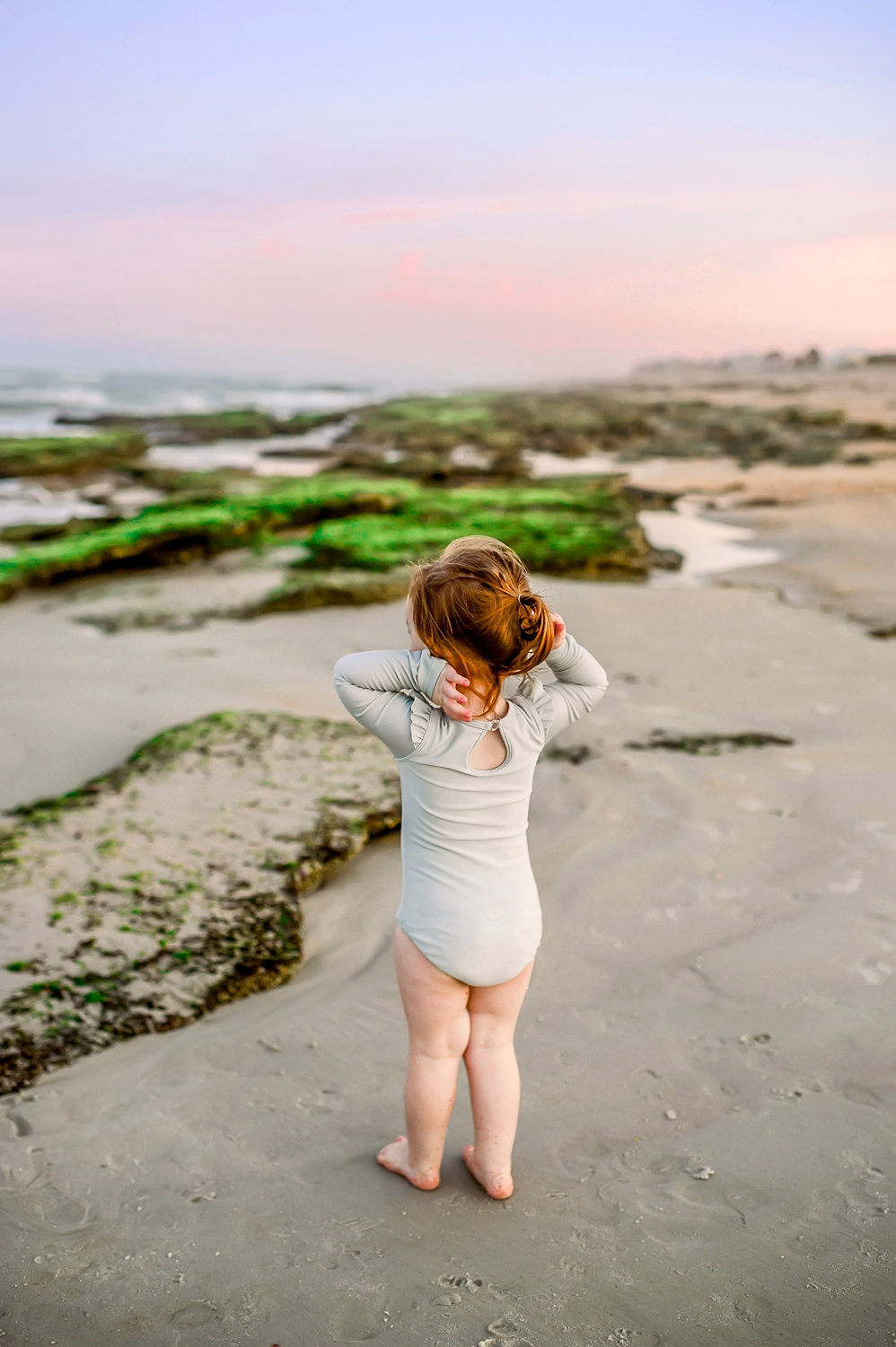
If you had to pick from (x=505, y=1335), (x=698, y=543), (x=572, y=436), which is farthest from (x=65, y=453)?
(x=505, y=1335)

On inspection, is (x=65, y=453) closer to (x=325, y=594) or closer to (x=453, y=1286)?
(x=325, y=594)

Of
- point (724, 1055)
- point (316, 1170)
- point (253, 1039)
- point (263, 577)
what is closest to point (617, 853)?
point (724, 1055)

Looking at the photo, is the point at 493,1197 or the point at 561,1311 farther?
the point at 493,1197

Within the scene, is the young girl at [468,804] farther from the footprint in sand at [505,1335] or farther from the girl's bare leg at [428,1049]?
the footprint in sand at [505,1335]

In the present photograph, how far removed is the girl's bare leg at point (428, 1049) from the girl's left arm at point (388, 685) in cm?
50

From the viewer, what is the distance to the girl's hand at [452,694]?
2.09 m

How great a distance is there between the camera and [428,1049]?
2.32 m

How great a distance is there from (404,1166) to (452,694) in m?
1.19

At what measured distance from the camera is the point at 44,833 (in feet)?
12.4

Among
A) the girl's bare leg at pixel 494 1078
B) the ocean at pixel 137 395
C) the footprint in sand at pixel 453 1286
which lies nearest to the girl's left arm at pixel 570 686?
the girl's bare leg at pixel 494 1078

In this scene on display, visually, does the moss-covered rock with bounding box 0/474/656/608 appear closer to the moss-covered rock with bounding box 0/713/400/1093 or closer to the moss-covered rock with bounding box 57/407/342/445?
the moss-covered rock with bounding box 0/713/400/1093

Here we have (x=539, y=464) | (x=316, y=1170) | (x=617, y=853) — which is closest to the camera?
(x=316, y=1170)

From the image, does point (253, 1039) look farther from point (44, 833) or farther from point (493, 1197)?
point (44, 833)

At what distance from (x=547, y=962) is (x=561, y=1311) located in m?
1.40
